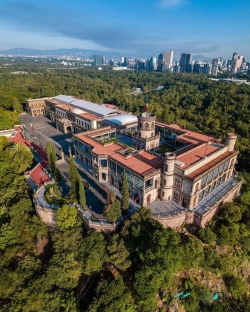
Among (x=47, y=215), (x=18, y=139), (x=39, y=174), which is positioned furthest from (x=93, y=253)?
(x=18, y=139)

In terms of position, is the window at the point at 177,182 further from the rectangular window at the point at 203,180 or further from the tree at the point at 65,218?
the tree at the point at 65,218

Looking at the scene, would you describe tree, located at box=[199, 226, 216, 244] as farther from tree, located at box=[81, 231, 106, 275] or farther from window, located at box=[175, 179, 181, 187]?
tree, located at box=[81, 231, 106, 275]

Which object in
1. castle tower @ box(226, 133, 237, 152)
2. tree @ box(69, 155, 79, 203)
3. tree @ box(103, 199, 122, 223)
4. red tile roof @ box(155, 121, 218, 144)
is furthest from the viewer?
red tile roof @ box(155, 121, 218, 144)

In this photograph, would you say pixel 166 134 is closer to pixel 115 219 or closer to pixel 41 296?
pixel 115 219

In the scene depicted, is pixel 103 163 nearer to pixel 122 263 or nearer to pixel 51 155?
pixel 51 155

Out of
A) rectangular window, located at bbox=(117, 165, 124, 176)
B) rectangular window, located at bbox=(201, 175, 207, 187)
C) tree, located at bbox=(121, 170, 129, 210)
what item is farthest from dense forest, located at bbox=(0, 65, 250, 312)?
rectangular window, located at bbox=(117, 165, 124, 176)

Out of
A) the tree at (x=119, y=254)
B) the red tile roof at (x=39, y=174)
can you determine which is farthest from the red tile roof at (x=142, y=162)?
the red tile roof at (x=39, y=174)

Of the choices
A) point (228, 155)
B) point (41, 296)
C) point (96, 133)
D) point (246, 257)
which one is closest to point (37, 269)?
point (41, 296)

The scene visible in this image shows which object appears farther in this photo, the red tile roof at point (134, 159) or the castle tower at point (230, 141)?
the castle tower at point (230, 141)
